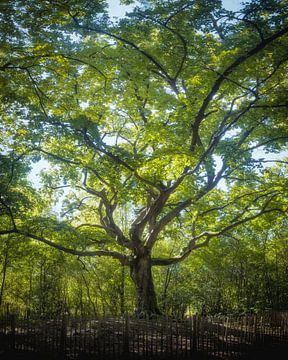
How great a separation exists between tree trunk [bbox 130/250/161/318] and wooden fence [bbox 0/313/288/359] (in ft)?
13.1

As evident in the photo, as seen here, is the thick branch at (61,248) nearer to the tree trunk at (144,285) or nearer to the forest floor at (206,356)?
the tree trunk at (144,285)

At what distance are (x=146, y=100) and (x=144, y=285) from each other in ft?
27.0

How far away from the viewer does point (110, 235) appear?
15398 millimetres

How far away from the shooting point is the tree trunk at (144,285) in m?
12.9

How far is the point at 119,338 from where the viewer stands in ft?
27.2

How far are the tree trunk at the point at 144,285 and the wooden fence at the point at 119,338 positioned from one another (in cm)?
399

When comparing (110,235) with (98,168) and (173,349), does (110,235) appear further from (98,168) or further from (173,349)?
(173,349)

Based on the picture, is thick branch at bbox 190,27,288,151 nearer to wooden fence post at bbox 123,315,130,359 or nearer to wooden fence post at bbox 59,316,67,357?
wooden fence post at bbox 123,315,130,359

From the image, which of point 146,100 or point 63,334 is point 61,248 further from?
point 146,100

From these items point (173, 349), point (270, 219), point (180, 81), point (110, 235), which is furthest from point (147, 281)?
point (180, 81)

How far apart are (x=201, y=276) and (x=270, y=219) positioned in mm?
9405

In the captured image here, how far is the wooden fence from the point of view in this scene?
26.9 feet

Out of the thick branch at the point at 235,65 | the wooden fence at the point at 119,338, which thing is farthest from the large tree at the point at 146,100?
the wooden fence at the point at 119,338

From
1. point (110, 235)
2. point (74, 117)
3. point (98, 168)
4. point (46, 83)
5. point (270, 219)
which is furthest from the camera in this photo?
point (110, 235)
